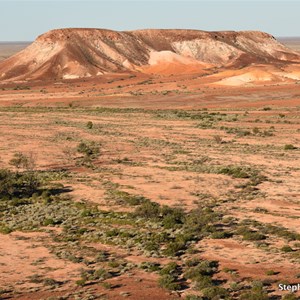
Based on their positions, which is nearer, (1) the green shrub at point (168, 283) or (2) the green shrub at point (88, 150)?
(1) the green shrub at point (168, 283)

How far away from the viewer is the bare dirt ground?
1911cm

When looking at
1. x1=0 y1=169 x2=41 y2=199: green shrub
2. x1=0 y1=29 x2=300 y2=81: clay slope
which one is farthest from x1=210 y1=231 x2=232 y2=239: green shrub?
x1=0 y1=29 x2=300 y2=81: clay slope

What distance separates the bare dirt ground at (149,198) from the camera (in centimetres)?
1911

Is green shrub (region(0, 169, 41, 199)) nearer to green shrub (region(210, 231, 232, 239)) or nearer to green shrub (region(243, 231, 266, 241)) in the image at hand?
green shrub (region(210, 231, 232, 239))

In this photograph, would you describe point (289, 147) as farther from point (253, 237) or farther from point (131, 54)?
point (131, 54)

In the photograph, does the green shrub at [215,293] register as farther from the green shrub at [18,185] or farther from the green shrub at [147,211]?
the green shrub at [18,185]

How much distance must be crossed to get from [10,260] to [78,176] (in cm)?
1579

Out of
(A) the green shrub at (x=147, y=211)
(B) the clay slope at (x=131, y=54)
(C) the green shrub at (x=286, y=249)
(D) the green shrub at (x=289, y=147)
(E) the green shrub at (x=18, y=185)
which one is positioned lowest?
(C) the green shrub at (x=286, y=249)

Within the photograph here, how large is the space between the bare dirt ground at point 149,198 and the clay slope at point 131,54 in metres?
65.1

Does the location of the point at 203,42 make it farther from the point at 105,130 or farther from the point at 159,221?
the point at 159,221

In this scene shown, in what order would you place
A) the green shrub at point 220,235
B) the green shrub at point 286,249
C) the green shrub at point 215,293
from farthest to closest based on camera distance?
the green shrub at point 220,235 < the green shrub at point 286,249 < the green shrub at point 215,293

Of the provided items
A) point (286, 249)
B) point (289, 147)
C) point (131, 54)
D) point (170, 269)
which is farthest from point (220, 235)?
point (131, 54)

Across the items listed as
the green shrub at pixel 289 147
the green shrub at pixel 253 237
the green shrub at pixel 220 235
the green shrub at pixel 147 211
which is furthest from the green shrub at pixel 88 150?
the green shrub at pixel 253 237

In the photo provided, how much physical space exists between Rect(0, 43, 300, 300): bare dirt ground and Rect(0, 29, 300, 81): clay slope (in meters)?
65.1
